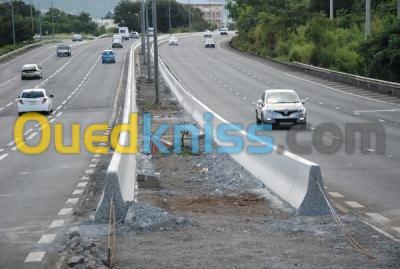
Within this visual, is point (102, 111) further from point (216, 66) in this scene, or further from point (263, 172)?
point (216, 66)

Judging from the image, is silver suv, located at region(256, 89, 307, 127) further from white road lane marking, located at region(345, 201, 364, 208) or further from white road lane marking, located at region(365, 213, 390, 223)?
white road lane marking, located at region(365, 213, 390, 223)

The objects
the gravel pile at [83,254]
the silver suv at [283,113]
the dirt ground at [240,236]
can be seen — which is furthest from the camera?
the silver suv at [283,113]

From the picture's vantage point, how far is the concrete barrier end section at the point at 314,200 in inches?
468

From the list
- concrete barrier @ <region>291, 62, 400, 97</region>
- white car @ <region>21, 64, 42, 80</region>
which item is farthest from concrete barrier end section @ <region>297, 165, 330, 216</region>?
white car @ <region>21, 64, 42, 80</region>

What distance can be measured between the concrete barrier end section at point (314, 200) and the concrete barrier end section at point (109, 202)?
9.09ft

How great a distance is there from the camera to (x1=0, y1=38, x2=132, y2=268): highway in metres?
10.9

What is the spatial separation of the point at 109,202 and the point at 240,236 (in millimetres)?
2233

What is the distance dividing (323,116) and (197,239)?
2462cm

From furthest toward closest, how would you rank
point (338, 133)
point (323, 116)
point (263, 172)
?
point (323, 116)
point (338, 133)
point (263, 172)

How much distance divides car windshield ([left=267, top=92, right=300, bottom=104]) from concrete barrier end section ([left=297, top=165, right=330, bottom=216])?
18789 millimetres

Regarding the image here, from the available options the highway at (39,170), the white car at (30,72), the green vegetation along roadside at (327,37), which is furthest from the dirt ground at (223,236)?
the white car at (30,72)

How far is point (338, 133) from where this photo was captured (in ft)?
87.4

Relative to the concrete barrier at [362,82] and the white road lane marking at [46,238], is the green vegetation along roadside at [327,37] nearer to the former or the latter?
the concrete barrier at [362,82]

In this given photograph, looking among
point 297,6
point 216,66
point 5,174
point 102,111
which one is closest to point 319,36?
point 216,66
